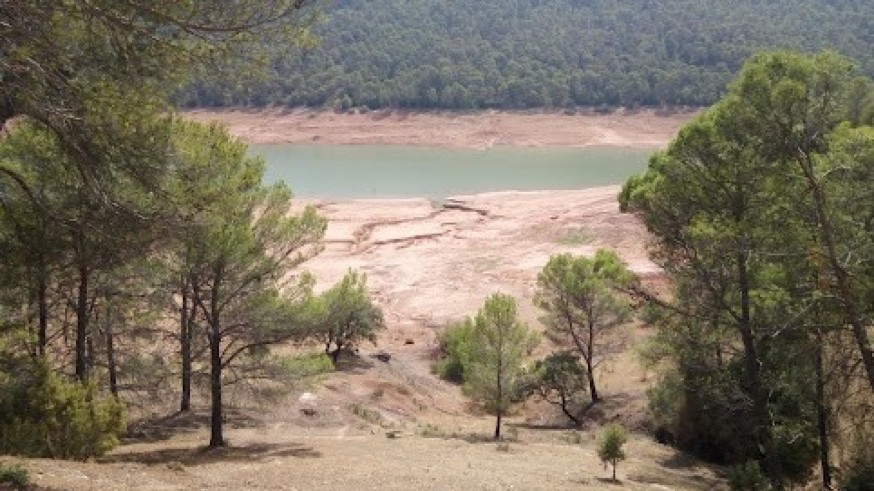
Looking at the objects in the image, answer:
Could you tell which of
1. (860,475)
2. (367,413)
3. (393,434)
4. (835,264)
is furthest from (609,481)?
(367,413)

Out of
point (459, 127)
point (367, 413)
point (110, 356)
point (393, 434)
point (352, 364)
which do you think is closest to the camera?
point (110, 356)

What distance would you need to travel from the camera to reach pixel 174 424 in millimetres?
21125

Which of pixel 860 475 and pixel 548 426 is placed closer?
pixel 860 475

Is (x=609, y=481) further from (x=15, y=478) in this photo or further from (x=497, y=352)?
(x=15, y=478)

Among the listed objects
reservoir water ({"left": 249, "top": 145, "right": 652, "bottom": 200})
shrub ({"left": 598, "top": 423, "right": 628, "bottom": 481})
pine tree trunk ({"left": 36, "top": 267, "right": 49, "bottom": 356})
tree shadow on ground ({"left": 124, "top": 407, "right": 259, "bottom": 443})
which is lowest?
tree shadow on ground ({"left": 124, "top": 407, "right": 259, "bottom": 443})

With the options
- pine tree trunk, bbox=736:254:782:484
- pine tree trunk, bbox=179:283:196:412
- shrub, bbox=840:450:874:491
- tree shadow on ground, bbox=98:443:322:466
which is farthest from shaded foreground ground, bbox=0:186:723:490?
shrub, bbox=840:450:874:491

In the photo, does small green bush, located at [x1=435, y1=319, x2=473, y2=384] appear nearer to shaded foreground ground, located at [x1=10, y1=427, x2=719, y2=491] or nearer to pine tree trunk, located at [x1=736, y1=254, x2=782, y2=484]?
shaded foreground ground, located at [x1=10, y1=427, x2=719, y2=491]

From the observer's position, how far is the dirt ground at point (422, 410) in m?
14.6

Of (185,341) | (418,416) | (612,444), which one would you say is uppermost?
(185,341)

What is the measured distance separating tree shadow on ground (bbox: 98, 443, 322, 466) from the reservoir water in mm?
49718

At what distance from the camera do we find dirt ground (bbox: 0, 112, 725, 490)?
14.6 metres

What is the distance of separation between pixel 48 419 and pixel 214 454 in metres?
4.32

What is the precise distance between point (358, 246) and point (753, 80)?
127 feet

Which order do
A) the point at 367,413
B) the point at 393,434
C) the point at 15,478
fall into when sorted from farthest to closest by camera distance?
the point at 367,413 → the point at 393,434 → the point at 15,478
